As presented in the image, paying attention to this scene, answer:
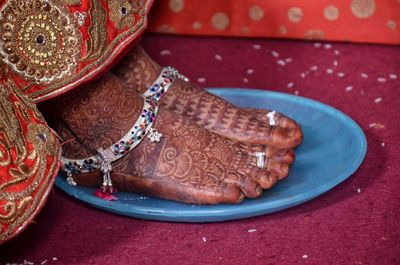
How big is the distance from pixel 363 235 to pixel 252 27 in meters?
0.89

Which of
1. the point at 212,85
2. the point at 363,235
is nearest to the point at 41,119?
the point at 363,235

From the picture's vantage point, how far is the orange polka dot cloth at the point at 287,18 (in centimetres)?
174

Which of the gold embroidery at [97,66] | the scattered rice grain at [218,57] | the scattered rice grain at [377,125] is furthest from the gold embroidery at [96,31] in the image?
the scattered rice grain at [218,57]

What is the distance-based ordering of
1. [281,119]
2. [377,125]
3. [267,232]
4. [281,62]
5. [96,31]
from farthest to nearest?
1. [281,62]
2. [377,125]
3. [281,119]
4. [267,232]
5. [96,31]

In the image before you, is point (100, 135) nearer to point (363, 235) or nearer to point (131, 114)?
point (131, 114)

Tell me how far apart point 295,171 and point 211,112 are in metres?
0.20

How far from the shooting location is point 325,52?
5.89ft

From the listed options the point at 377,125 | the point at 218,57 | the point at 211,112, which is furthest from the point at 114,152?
the point at 218,57

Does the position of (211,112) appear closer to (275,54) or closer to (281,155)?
(281,155)

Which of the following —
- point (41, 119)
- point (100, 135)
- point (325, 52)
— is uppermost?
point (41, 119)

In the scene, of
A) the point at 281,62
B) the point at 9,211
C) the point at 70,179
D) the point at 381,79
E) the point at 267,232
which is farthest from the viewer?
the point at 281,62

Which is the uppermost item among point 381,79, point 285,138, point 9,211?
point 9,211

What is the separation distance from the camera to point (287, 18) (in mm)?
1789

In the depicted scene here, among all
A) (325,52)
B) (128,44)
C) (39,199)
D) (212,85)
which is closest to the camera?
(39,199)
